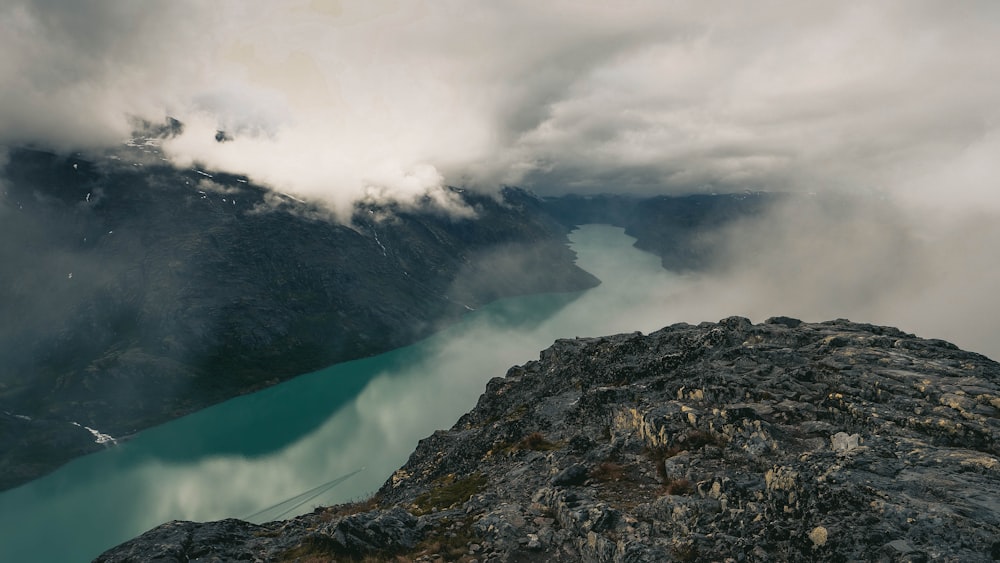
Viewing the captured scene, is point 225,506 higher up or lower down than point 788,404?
lower down

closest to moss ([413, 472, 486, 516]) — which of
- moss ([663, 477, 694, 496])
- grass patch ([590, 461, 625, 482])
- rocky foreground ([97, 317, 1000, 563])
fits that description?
rocky foreground ([97, 317, 1000, 563])

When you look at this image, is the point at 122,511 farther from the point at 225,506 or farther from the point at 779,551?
the point at 779,551

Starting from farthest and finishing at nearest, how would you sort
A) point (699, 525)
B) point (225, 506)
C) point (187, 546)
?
point (225, 506) < point (187, 546) < point (699, 525)

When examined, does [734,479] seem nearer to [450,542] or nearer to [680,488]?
[680,488]

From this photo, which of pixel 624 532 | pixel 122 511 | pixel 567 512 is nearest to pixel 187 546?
pixel 567 512

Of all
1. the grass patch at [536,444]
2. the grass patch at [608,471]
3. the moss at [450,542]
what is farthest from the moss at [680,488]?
the grass patch at [536,444]

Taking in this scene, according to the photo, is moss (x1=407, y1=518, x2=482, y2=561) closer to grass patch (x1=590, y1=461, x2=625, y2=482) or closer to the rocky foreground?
the rocky foreground

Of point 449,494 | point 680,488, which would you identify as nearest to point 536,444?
point 449,494
